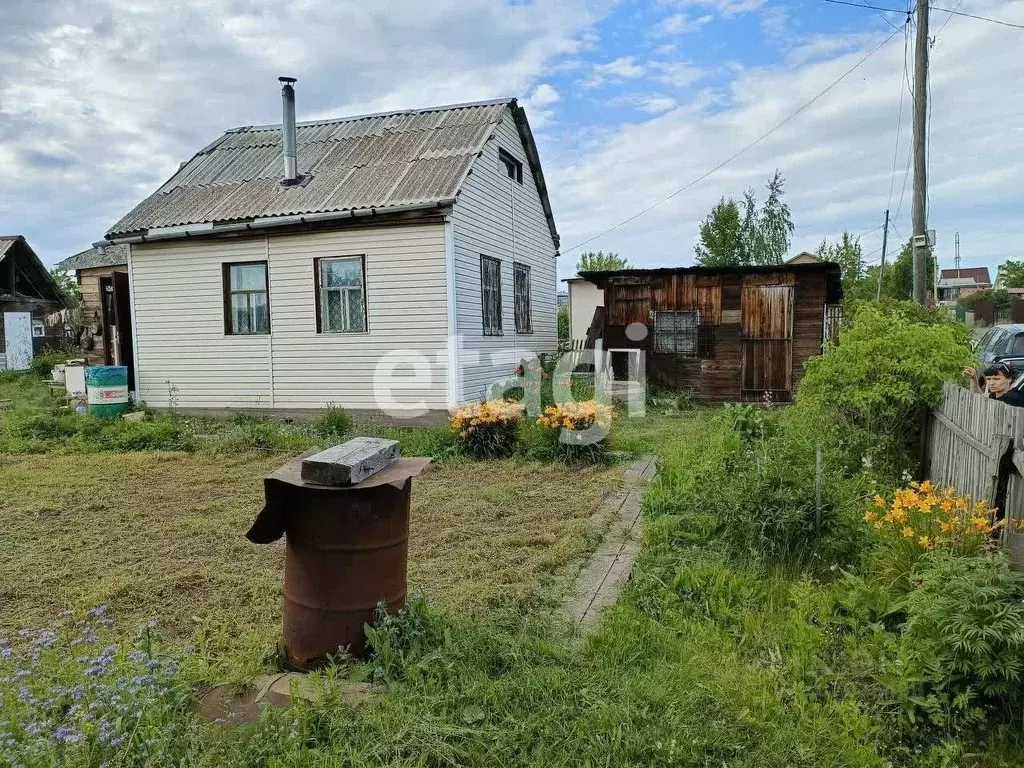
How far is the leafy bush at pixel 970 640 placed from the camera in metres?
2.60

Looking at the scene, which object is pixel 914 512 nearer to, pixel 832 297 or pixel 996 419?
pixel 996 419

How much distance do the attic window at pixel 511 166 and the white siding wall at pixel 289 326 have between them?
3525 mm

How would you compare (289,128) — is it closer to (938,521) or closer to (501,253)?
(501,253)

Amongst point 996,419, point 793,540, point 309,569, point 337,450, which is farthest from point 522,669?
point 996,419

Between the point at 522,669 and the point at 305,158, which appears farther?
the point at 305,158

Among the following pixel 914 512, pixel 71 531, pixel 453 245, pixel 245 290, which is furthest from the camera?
pixel 245 290

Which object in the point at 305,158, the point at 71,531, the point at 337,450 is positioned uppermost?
the point at 305,158

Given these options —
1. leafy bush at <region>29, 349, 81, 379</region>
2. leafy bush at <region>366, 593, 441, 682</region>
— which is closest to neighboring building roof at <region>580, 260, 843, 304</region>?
leafy bush at <region>366, 593, 441, 682</region>

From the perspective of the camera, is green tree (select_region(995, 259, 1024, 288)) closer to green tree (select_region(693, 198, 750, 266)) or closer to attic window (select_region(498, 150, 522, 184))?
green tree (select_region(693, 198, 750, 266))

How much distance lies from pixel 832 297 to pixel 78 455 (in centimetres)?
1447

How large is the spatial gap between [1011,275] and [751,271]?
47212 mm

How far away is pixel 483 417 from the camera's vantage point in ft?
27.9

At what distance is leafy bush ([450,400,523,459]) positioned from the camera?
8516mm

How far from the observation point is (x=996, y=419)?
3.95 m
